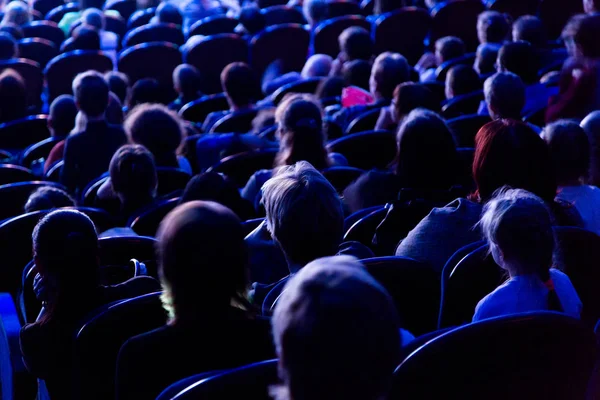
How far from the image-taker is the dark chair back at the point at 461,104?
250 inches

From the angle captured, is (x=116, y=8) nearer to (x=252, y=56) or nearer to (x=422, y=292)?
(x=252, y=56)

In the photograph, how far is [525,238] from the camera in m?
2.83

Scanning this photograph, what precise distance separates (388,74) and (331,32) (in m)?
3.54

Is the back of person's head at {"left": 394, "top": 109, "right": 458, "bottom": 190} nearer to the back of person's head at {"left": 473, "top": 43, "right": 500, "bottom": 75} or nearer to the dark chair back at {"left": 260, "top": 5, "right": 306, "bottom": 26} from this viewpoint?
the back of person's head at {"left": 473, "top": 43, "right": 500, "bottom": 75}

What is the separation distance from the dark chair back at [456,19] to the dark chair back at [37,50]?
4461mm

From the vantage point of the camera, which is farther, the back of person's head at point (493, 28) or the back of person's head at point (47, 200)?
the back of person's head at point (493, 28)

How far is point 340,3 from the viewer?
11.1 m

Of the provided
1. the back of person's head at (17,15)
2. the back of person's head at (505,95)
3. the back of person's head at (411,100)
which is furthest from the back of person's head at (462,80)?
the back of person's head at (17,15)

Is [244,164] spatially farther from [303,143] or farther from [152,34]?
[152,34]

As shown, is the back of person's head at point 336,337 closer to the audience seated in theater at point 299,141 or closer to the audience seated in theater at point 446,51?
the audience seated in theater at point 299,141

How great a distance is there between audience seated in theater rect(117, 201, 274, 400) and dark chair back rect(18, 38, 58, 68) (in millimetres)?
8941

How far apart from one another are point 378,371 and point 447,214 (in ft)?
6.33

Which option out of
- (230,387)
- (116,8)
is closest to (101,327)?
(230,387)

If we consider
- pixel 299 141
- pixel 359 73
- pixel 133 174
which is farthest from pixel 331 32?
pixel 133 174
